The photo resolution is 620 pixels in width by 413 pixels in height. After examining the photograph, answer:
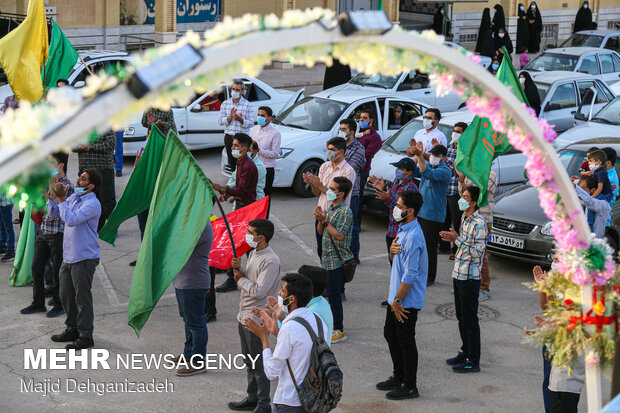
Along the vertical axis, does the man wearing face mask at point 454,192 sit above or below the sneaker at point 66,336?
above

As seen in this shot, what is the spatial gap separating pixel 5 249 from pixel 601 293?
342 inches

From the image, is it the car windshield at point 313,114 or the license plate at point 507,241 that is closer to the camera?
the license plate at point 507,241

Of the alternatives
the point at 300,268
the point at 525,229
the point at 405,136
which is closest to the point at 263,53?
the point at 300,268

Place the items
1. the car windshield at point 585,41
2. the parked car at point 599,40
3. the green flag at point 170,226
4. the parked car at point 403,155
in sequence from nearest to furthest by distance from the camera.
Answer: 1. the green flag at point 170,226
2. the parked car at point 403,155
3. the parked car at point 599,40
4. the car windshield at point 585,41

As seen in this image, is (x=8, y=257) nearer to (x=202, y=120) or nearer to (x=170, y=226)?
(x=170, y=226)

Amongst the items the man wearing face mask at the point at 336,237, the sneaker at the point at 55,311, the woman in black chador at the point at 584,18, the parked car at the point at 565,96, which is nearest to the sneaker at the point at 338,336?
the man wearing face mask at the point at 336,237

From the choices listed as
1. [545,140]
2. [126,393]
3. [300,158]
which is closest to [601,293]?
[545,140]

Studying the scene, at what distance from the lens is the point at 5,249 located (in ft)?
39.0

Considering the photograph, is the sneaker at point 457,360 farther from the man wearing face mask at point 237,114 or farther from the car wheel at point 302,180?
the car wheel at point 302,180

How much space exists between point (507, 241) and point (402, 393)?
4160mm

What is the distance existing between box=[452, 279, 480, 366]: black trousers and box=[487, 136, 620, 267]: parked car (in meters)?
Result: 2.92

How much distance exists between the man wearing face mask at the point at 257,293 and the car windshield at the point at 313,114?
782 cm

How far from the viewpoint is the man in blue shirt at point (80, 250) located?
8953 mm

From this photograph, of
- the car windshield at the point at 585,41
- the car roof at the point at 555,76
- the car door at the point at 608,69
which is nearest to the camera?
the car roof at the point at 555,76
